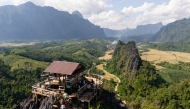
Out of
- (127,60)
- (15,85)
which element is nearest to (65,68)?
(15,85)

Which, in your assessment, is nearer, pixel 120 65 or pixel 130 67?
pixel 130 67

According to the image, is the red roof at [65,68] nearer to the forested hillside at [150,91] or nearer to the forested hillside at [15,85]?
the forested hillside at [150,91]

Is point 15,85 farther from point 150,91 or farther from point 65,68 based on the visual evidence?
point 65,68

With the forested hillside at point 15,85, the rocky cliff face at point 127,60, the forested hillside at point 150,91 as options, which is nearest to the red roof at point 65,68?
the forested hillside at point 150,91

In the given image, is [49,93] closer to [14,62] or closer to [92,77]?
[92,77]

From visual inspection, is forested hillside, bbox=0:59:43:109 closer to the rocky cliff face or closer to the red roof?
the red roof

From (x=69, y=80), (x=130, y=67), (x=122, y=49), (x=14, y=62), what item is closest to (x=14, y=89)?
(x=14, y=62)
